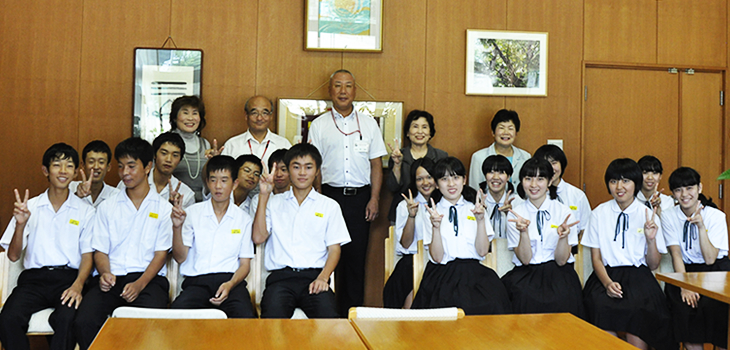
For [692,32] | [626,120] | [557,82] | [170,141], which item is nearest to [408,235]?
[170,141]

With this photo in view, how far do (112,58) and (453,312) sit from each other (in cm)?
365

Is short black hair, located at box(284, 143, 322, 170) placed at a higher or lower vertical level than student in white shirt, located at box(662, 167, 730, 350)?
higher

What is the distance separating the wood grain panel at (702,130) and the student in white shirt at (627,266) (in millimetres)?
1942

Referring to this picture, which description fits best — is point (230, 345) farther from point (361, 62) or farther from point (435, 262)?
point (361, 62)

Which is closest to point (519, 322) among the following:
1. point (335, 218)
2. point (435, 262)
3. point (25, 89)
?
point (435, 262)

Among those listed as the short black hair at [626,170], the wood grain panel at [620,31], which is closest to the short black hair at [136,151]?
the short black hair at [626,170]

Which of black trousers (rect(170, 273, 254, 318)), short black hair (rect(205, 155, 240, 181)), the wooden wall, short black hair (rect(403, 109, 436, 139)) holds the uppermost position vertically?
the wooden wall

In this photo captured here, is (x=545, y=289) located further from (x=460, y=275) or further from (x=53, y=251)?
(x=53, y=251)

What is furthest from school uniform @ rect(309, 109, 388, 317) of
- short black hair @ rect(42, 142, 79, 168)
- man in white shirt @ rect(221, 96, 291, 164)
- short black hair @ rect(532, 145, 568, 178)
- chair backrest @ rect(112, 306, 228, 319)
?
chair backrest @ rect(112, 306, 228, 319)

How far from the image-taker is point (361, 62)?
4781mm

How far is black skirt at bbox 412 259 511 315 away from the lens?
10.5 feet

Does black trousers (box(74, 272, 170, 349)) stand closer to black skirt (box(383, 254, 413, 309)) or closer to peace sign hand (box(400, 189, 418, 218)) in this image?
black skirt (box(383, 254, 413, 309))

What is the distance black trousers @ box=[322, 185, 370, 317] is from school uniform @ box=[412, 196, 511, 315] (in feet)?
2.93

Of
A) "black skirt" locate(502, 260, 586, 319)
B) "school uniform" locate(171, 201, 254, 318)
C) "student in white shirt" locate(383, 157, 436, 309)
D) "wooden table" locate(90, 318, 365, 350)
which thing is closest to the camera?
"wooden table" locate(90, 318, 365, 350)
